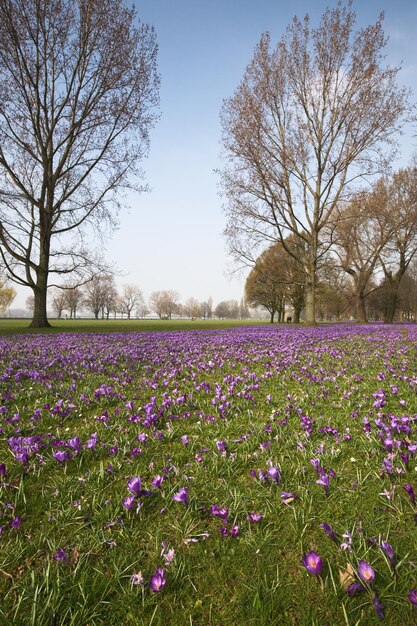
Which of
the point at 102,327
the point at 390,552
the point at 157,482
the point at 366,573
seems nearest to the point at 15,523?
the point at 157,482

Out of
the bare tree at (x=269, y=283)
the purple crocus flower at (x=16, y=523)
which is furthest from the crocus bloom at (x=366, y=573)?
the bare tree at (x=269, y=283)

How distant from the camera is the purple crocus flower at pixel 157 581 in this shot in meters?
1.59

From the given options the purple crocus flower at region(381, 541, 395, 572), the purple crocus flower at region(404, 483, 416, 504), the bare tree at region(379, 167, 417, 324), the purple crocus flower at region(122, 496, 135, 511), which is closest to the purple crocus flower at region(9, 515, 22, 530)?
the purple crocus flower at region(122, 496, 135, 511)

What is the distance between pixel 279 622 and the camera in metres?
1.48

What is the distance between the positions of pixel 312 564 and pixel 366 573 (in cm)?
27

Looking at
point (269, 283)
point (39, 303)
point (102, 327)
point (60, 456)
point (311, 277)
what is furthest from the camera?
point (269, 283)

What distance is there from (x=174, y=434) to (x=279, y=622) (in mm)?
2344

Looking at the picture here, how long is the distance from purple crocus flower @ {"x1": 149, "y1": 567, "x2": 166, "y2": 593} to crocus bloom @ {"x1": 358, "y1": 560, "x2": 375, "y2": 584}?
3.44 ft

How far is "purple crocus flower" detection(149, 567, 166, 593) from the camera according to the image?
5.23 feet

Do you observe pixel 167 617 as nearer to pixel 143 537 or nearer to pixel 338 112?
pixel 143 537

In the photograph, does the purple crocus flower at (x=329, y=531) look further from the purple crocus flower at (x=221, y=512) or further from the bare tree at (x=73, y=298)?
the bare tree at (x=73, y=298)

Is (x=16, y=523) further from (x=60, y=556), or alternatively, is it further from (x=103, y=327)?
(x=103, y=327)

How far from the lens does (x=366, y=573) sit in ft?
5.14

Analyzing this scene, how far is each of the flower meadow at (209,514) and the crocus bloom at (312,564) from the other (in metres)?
0.02
